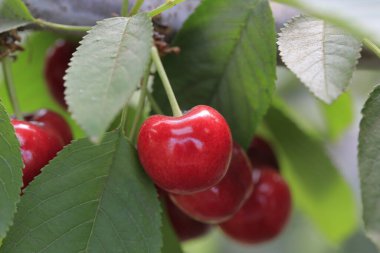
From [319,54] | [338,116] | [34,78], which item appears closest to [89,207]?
[319,54]

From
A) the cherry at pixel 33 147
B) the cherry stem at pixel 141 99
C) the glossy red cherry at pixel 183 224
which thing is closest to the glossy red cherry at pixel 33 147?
the cherry at pixel 33 147

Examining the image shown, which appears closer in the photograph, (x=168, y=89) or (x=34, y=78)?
(x=168, y=89)

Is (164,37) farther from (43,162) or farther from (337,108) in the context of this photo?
(337,108)

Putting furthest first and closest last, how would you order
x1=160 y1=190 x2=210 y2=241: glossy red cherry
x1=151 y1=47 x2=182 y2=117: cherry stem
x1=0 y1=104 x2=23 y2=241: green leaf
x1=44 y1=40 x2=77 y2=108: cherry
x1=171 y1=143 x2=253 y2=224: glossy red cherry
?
x1=44 y1=40 x2=77 y2=108: cherry → x1=160 y1=190 x2=210 y2=241: glossy red cherry → x1=171 y1=143 x2=253 y2=224: glossy red cherry → x1=151 y1=47 x2=182 y2=117: cherry stem → x1=0 y1=104 x2=23 y2=241: green leaf

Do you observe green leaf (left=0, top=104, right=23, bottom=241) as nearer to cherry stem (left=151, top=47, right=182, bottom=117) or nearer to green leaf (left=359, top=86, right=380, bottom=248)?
Result: cherry stem (left=151, top=47, right=182, bottom=117)

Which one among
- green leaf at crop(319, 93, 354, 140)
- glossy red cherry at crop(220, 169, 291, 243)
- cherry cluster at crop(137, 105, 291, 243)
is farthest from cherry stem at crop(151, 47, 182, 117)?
green leaf at crop(319, 93, 354, 140)

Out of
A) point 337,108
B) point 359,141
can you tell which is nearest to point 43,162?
point 359,141

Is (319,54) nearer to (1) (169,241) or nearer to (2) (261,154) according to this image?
(1) (169,241)
